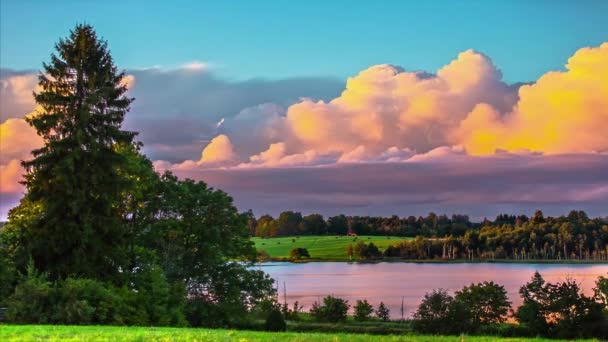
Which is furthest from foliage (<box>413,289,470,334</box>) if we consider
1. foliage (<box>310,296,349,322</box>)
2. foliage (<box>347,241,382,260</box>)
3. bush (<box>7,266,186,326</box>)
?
foliage (<box>347,241,382,260</box>)

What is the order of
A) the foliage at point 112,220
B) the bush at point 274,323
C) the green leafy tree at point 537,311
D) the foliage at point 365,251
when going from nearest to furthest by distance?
the foliage at point 112,220 → the green leafy tree at point 537,311 → the bush at point 274,323 → the foliage at point 365,251

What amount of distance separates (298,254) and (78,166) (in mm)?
150427

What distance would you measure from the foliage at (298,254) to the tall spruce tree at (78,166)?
5719 inches

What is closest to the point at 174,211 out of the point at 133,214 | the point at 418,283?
the point at 133,214

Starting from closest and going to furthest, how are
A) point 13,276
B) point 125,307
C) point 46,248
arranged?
point 125,307, point 13,276, point 46,248

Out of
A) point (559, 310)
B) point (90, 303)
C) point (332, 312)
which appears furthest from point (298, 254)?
point (90, 303)

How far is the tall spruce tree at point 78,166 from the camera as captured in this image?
37156 millimetres

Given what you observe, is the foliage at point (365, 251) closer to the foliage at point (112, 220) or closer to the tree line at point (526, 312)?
the tree line at point (526, 312)

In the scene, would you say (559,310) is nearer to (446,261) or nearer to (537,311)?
(537,311)

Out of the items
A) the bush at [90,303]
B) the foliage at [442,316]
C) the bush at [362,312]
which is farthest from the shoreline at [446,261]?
the bush at [90,303]

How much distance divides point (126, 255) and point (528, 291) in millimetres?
23452

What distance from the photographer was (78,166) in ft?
125

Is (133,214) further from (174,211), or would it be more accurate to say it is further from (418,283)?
(418,283)

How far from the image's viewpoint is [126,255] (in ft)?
132
